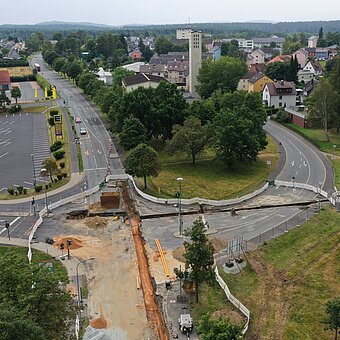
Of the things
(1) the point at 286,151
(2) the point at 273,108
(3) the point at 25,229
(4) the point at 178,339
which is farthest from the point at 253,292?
(2) the point at 273,108

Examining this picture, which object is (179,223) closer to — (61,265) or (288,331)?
(61,265)

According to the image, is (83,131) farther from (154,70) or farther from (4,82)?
(154,70)

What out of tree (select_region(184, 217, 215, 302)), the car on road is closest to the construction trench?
tree (select_region(184, 217, 215, 302))

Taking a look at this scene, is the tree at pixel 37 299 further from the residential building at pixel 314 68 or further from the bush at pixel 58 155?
the residential building at pixel 314 68

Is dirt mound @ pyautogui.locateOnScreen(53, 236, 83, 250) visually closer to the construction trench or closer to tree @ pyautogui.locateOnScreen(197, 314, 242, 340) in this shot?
the construction trench

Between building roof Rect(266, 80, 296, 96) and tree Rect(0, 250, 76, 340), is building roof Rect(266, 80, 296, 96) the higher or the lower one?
the higher one
